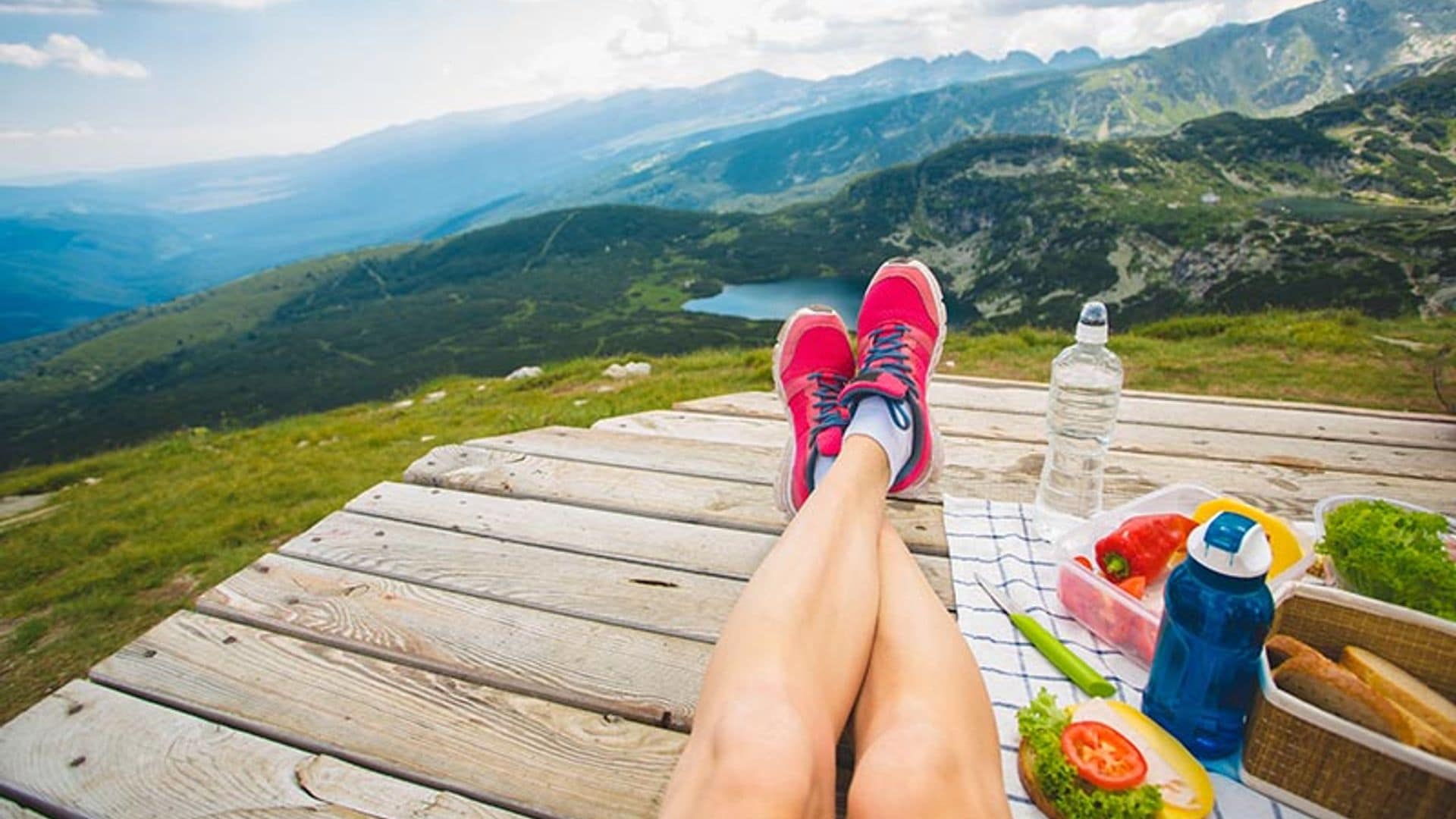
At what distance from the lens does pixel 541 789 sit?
5.83 feet

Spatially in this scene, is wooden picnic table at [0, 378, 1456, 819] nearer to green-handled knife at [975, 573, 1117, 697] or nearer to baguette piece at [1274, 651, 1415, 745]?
green-handled knife at [975, 573, 1117, 697]

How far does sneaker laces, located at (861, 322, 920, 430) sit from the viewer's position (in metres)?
2.89

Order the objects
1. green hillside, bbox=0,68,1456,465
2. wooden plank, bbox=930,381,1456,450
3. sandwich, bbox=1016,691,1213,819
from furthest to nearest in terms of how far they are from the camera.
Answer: green hillside, bbox=0,68,1456,465, wooden plank, bbox=930,381,1456,450, sandwich, bbox=1016,691,1213,819

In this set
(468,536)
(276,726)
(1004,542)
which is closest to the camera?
(276,726)

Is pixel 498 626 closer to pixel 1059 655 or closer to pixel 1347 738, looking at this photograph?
pixel 1059 655

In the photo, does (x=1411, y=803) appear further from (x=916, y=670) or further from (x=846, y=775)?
(x=846, y=775)

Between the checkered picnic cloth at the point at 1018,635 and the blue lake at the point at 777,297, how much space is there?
94488 millimetres

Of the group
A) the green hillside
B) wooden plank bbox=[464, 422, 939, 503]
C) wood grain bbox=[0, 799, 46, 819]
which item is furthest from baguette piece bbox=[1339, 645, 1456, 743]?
the green hillside

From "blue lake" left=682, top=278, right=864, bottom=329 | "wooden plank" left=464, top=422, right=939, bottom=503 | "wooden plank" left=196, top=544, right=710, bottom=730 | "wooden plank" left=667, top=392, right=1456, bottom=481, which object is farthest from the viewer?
"blue lake" left=682, top=278, right=864, bottom=329

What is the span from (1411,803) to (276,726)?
2.67 metres

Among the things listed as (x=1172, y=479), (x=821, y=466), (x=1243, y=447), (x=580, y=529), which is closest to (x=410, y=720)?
(x=580, y=529)

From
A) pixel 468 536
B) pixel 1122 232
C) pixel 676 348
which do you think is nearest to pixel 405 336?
pixel 676 348

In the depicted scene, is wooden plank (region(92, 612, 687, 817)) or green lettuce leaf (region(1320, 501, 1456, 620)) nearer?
green lettuce leaf (region(1320, 501, 1456, 620))

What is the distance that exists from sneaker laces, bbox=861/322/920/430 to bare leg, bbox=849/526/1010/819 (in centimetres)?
107
